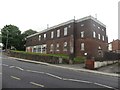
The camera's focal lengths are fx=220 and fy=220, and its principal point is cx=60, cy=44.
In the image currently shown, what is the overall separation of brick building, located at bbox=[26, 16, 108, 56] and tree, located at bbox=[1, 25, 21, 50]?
65.7ft

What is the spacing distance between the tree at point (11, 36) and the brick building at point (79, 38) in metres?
20.0

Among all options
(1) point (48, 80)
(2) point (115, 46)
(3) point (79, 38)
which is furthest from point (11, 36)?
(1) point (48, 80)

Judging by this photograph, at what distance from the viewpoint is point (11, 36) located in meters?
77.8

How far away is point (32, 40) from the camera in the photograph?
74.1m

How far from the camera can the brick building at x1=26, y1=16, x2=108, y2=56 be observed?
160 ft

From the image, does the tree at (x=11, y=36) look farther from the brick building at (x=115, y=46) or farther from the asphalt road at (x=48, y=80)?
the asphalt road at (x=48, y=80)

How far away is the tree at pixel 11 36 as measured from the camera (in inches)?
3027

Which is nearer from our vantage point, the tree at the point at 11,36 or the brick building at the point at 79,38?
the brick building at the point at 79,38

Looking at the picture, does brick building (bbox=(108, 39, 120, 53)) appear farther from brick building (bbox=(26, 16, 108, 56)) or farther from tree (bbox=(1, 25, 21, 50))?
tree (bbox=(1, 25, 21, 50))

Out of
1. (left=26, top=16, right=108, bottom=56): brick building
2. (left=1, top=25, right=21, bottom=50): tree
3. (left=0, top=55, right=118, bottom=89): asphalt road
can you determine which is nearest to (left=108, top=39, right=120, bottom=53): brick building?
(left=26, top=16, right=108, bottom=56): brick building

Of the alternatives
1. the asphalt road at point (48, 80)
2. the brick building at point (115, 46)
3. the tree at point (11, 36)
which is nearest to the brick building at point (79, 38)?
the tree at point (11, 36)

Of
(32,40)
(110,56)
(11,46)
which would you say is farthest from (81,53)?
(11,46)

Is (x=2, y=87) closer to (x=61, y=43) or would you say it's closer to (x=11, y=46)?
(x=61, y=43)

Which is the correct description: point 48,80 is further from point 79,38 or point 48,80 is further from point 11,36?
point 11,36
